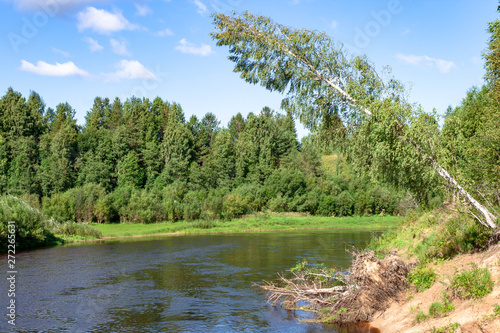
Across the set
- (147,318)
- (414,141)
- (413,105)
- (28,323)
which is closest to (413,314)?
(414,141)

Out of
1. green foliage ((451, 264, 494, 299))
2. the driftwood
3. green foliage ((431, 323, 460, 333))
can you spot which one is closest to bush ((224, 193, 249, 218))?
the driftwood

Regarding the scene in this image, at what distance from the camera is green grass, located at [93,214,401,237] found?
66.7m

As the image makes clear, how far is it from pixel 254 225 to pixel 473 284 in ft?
198

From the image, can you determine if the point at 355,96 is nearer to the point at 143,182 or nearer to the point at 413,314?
the point at 413,314

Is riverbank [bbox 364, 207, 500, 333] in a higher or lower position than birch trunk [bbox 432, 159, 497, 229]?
lower

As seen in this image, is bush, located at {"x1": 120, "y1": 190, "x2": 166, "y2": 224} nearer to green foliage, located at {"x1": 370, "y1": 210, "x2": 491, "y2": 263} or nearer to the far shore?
the far shore

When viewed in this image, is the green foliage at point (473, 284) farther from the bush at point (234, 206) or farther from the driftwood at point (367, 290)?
the bush at point (234, 206)

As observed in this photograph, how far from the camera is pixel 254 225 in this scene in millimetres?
73312

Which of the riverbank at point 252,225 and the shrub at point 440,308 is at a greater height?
the shrub at point 440,308

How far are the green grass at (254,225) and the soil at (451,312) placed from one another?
51.2m


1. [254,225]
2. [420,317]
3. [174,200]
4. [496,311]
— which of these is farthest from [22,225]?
[496,311]

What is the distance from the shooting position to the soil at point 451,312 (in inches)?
490

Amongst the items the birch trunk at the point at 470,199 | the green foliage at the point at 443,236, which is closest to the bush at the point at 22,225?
the green foliage at the point at 443,236

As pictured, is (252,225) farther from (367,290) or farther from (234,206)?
(367,290)
